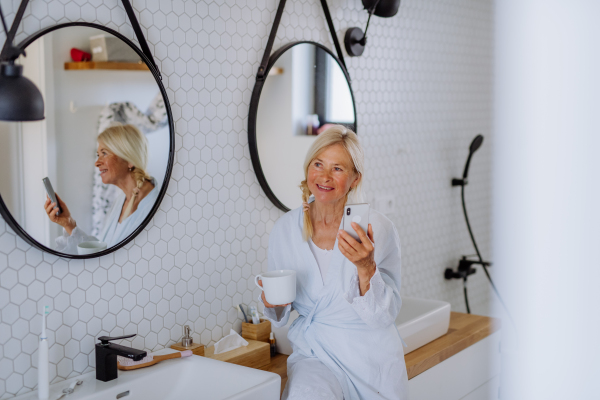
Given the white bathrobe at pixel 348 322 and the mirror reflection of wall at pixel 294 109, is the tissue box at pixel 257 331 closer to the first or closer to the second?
the white bathrobe at pixel 348 322

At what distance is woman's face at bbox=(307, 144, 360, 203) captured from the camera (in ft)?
5.65

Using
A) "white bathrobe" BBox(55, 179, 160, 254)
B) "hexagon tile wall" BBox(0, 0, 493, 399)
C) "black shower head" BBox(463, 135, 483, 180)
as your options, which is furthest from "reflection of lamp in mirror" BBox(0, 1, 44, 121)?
"black shower head" BBox(463, 135, 483, 180)

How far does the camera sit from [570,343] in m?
2.28

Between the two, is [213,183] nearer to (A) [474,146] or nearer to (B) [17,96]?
(B) [17,96]

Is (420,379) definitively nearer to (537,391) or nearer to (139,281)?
(537,391)

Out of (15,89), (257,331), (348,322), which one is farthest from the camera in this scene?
(257,331)

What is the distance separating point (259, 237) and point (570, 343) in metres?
1.33

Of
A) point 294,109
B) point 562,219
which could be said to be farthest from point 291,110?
point 562,219

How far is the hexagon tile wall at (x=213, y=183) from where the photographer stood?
1504mm

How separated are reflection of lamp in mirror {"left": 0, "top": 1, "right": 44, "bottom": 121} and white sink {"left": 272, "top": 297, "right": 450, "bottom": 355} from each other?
3.44ft

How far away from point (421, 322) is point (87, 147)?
1284 millimetres

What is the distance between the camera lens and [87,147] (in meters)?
1.54

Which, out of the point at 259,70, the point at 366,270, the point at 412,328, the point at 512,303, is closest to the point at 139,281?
the point at 366,270

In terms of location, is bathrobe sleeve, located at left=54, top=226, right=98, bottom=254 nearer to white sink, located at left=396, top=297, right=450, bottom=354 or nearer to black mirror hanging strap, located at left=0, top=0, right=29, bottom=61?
black mirror hanging strap, located at left=0, top=0, right=29, bottom=61
